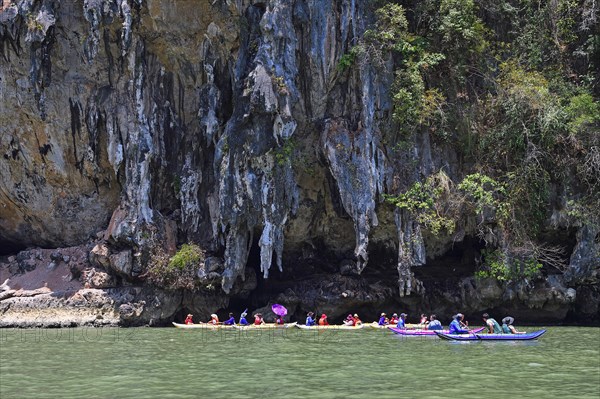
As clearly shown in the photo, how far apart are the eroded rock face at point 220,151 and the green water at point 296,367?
192 inches

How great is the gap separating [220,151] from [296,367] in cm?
1215

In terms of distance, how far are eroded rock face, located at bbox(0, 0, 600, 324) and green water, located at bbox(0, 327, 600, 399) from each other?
489cm

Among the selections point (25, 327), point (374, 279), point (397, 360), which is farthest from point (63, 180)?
point (397, 360)

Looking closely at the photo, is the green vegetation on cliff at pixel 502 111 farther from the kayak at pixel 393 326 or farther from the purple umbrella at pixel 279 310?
the purple umbrella at pixel 279 310

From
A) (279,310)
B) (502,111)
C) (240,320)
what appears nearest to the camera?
(502,111)

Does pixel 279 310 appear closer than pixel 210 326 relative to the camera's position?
No

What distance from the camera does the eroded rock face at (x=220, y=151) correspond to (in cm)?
2291

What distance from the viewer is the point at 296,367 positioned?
12945mm

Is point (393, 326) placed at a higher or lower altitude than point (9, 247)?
lower

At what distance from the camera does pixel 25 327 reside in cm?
2391

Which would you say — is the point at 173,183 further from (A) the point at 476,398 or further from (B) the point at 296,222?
(A) the point at 476,398

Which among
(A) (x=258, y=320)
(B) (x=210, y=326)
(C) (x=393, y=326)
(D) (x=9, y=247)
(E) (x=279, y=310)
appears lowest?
(C) (x=393, y=326)

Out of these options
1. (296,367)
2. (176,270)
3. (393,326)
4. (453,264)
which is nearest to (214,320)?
(176,270)

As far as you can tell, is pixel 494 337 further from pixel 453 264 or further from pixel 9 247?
pixel 9 247
